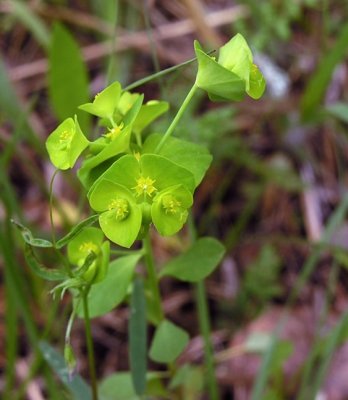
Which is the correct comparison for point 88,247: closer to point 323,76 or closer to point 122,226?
point 122,226

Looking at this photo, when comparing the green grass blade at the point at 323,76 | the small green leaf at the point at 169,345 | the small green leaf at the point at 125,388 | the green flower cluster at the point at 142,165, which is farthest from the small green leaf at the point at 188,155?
the green grass blade at the point at 323,76

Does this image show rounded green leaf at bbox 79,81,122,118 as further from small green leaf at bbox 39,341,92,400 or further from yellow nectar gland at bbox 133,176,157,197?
small green leaf at bbox 39,341,92,400

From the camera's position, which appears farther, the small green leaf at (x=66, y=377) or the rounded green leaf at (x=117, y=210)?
the small green leaf at (x=66, y=377)

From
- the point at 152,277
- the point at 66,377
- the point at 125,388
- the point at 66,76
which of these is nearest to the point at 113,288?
the point at 152,277

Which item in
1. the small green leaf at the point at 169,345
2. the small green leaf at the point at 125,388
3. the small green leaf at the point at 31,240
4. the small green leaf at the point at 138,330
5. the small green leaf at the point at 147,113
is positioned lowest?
the small green leaf at the point at 125,388

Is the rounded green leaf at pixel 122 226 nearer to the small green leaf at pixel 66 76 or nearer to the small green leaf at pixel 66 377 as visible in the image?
the small green leaf at pixel 66 377

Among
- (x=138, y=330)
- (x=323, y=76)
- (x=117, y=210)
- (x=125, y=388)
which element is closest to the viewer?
(x=117, y=210)

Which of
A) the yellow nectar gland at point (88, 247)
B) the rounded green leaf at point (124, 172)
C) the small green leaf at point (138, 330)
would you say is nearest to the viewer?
the rounded green leaf at point (124, 172)
